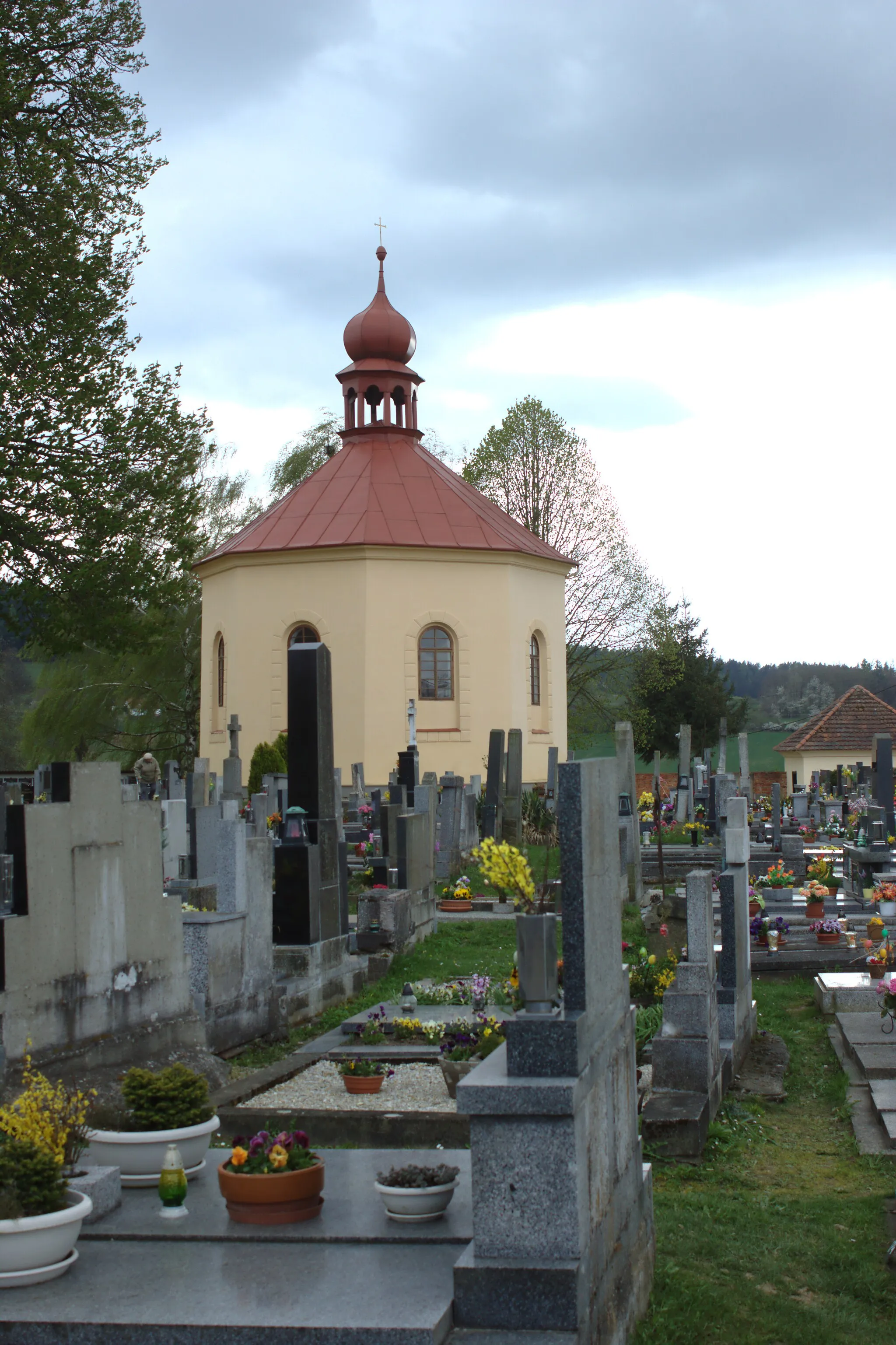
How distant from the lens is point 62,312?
1941 cm

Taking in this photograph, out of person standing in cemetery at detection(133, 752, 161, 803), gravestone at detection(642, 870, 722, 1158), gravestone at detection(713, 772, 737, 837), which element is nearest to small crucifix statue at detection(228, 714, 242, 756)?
person standing in cemetery at detection(133, 752, 161, 803)

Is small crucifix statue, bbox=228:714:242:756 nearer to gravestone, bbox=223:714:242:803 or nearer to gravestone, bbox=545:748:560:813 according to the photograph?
gravestone, bbox=223:714:242:803

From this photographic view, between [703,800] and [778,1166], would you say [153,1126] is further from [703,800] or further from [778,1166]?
[703,800]

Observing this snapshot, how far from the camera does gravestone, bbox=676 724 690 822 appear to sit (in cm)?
2733

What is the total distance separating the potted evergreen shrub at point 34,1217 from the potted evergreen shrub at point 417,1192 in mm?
973

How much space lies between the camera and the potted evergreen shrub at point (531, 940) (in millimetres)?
3957

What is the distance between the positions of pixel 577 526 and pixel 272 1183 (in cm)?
3837

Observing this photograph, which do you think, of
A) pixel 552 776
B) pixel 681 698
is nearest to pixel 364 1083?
pixel 552 776

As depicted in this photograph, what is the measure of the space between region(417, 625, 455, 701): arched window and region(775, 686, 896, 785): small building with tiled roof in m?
11.9

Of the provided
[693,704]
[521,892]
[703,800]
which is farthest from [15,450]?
[693,704]

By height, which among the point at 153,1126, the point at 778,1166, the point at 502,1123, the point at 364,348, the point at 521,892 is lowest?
the point at 778,1166

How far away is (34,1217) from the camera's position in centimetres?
394

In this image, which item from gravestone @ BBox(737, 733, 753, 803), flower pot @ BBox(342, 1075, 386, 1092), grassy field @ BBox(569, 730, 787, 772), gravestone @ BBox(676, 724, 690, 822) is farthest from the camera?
grassy field @ BBox(569, 730, 787, 772)

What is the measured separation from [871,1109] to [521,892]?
4.10 meters
